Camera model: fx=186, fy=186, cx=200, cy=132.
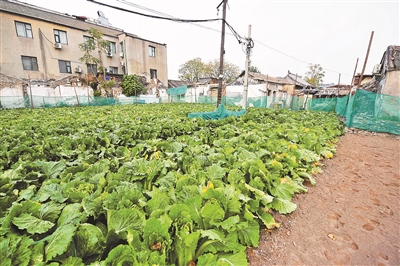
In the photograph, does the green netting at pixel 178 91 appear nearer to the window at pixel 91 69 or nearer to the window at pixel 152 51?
the window at pixel 152 51

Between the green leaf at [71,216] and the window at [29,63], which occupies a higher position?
the window at [29,63]

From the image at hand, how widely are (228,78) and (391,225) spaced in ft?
175

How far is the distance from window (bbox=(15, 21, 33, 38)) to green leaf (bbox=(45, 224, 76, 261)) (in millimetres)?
31747

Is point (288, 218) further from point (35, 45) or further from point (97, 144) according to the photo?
point (35, 45)

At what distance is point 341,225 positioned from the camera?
242 centimetres

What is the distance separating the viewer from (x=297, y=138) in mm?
4867

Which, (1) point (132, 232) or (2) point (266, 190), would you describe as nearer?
(1) point (132, 232)

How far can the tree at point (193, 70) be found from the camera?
52219mm

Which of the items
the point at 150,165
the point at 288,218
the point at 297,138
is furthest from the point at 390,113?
the point at 150,165

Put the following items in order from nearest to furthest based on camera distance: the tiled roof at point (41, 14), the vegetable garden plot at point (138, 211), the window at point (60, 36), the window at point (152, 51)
A: the vegetable garden plot at point (138, 211) → the tiled roof at point (41, 14) → the window at point (60, 36) → the window at point (152, 51)

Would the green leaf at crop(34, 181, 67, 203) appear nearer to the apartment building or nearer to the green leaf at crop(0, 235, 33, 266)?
the green leaf at crop(0, 235, 33, 266)

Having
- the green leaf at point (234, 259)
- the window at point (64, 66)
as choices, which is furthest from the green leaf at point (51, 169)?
the window at point (64, 66)

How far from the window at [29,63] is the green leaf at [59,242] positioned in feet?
101

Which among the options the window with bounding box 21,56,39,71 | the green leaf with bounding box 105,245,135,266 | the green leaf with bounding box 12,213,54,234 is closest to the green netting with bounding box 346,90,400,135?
the green leaf with bounding box 105,245,135,266
